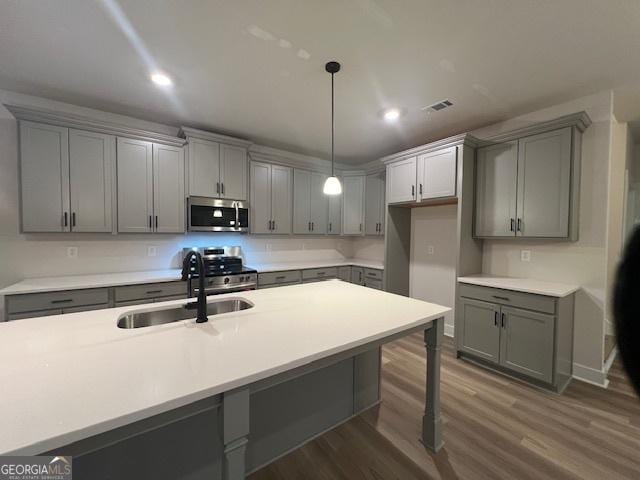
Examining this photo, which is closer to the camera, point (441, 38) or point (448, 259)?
point (441, 38)

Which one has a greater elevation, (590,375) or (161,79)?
(161,79)

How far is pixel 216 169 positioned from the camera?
134 inches

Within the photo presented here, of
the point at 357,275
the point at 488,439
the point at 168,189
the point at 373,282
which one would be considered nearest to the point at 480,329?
the point at 488,439

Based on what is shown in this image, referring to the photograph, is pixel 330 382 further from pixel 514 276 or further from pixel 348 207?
pixel 348 207

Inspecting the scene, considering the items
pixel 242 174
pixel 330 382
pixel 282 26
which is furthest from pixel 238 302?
pixel 242 174

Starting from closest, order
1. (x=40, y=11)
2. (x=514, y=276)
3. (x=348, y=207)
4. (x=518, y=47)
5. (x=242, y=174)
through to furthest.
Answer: (x=40, y=11)
(x=518, y=47)
(x=514, y=276)
(x=242, y=174)
(x=348, y=207)

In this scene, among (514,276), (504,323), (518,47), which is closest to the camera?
(518,47)

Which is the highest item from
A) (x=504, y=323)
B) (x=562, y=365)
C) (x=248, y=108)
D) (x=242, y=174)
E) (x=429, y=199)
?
(x=248, y=108)

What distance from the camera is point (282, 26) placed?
5.90 feet

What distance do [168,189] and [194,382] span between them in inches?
108

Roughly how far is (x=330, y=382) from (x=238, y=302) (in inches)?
33.5

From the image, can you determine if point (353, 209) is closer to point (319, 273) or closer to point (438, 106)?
point (319, 273)

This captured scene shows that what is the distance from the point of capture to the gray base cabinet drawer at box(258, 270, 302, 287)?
3563 millimetres

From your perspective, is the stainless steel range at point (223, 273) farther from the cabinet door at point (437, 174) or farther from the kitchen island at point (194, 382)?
the cabinet door at point (437, 174)
